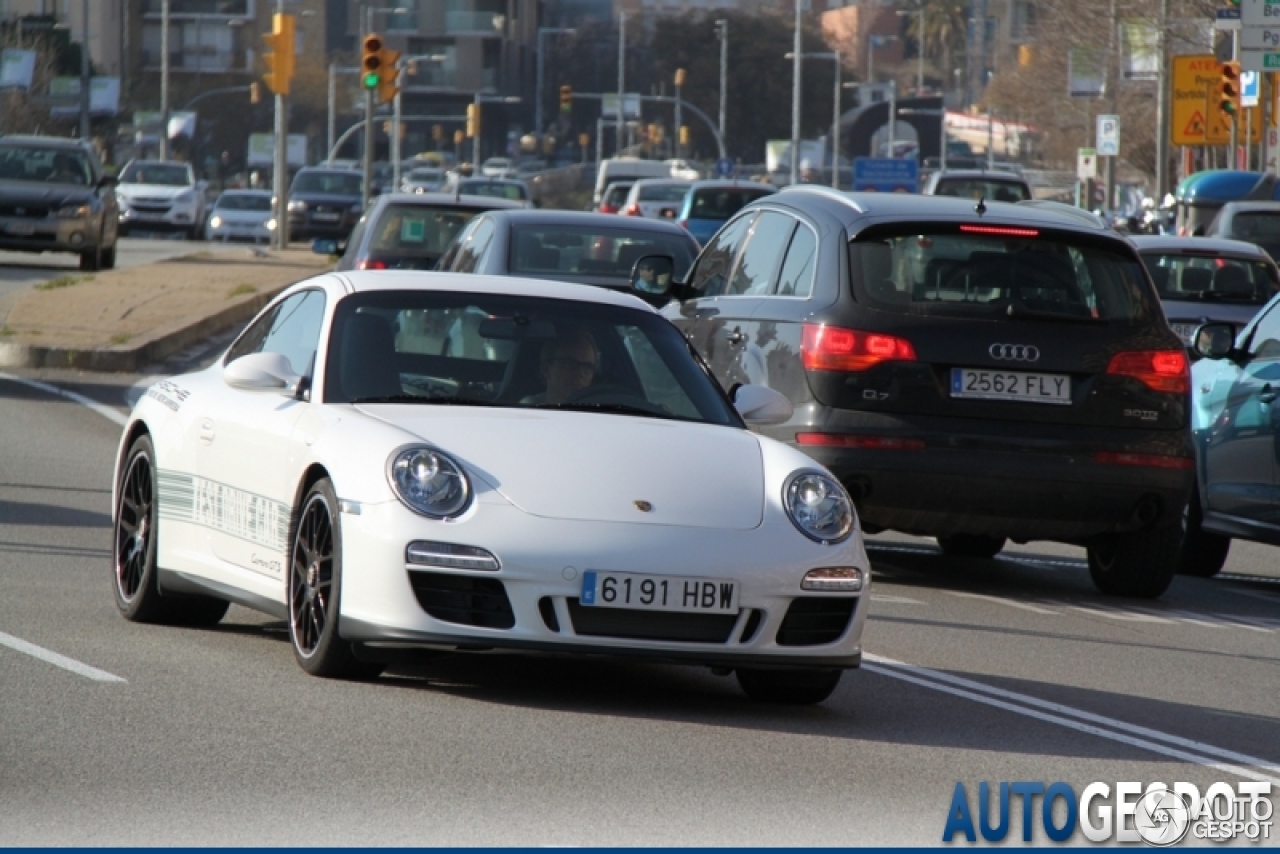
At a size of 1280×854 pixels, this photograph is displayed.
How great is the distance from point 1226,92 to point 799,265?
3458 cm

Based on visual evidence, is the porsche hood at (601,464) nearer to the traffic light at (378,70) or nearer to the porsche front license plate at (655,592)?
the porsche front license plate at (655,592)

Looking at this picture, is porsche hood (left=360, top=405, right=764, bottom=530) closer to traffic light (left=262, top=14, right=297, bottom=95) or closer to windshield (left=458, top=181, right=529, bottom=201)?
traffic light (left=262, top=14, right=297, bottom=95)

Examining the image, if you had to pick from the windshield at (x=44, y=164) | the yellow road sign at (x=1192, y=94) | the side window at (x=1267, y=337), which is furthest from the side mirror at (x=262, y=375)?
the yellow road sign at (x=1192, y=94)

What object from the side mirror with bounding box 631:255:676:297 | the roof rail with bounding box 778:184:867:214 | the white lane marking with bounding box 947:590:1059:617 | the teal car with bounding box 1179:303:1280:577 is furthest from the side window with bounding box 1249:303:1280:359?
the side mirror with bounding box 631:255:676:297

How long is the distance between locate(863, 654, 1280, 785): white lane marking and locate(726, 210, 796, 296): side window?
10.8 feet

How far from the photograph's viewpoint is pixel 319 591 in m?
7.89

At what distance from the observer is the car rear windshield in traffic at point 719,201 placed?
120 feet

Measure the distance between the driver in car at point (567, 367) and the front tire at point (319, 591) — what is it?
0.86 m

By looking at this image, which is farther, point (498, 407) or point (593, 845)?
point (498, 407)

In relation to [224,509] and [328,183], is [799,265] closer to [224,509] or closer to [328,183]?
[224,509]

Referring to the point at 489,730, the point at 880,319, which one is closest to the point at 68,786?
the point at 489,730

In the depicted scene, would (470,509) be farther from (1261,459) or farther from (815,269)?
(1261,459)

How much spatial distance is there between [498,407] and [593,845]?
2.68 metres

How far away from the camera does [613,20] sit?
17312 cm
